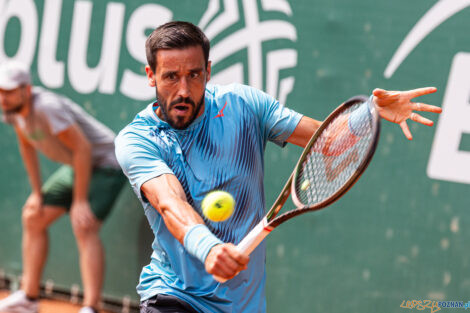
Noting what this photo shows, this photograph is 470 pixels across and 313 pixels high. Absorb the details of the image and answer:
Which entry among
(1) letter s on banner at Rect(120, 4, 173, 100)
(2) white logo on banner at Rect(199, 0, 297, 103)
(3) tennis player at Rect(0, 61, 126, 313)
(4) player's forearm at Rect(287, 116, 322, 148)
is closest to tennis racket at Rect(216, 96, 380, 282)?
(4) player's forearm at Rect(287, 116, 322, 148)

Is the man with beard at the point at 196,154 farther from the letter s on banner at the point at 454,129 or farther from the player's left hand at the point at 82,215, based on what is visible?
the player's left hand at the point at 82,215

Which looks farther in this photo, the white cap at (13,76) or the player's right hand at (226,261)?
the white cap at (13,76)

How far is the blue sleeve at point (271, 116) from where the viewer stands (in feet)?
9.22

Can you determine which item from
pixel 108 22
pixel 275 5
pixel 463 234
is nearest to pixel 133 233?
pixel 108 22

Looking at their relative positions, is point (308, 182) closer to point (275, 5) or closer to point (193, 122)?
point (193, 122)

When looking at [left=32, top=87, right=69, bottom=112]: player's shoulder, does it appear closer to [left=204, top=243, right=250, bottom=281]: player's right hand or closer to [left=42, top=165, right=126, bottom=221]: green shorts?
[left=42, top=165, right=126, bottom=221]: green shorts

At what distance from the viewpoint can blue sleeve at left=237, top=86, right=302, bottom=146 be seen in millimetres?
2811

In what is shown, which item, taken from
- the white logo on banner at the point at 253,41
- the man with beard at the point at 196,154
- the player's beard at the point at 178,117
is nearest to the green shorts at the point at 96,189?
the white logo on banner at the point at 253,41

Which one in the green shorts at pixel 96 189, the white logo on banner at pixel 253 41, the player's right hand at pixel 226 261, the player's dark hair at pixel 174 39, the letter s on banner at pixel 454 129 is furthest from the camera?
the green shorts at pixel 96 189

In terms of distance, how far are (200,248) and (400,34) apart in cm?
277

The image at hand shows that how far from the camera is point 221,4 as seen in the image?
4.95 m

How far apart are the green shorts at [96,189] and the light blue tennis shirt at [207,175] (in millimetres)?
2501

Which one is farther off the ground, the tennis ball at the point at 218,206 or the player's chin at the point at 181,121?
the player's chin at the point at 181,121

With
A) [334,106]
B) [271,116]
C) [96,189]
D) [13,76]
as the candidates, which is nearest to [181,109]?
[271,116]
